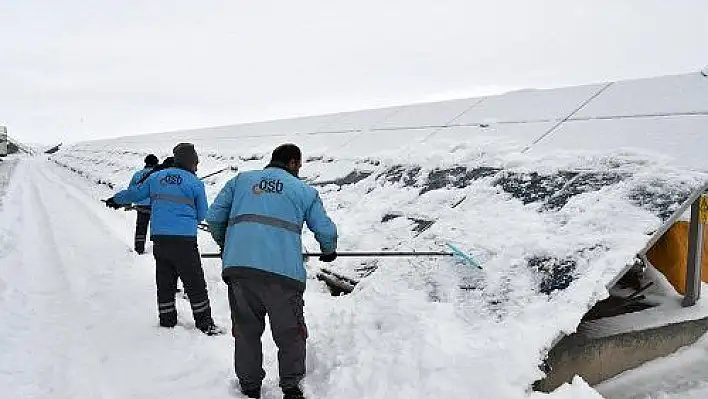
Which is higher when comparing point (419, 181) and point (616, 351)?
point (419, 181)

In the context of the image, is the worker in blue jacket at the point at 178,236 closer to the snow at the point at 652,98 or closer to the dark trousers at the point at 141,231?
the dark trousers at the point at 141,231

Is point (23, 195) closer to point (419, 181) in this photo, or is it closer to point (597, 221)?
point (419, 181)

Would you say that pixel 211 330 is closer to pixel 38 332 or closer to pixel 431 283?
pixel 38 332

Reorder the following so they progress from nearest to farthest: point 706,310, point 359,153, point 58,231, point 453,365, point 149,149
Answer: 1. point 453,365
2. point 706,310
3. point 359,153
4. point 58,231
5. point 149,149

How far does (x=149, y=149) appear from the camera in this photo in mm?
24266

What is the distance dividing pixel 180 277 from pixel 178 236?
0.36 m

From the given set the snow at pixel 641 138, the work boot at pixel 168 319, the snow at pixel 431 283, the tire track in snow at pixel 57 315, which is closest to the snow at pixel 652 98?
the snow at pixel 641 138

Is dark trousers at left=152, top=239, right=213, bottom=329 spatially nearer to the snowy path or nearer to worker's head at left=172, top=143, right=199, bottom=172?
the snowy path

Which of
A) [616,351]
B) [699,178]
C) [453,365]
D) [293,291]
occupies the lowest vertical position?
[616,351]

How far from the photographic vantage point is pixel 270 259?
11.4 feet

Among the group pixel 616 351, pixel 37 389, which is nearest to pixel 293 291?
pixel 37 389

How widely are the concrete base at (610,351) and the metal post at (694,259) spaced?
22cm

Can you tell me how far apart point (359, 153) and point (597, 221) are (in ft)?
18.3

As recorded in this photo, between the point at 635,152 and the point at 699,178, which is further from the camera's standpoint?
the point at 635,152
